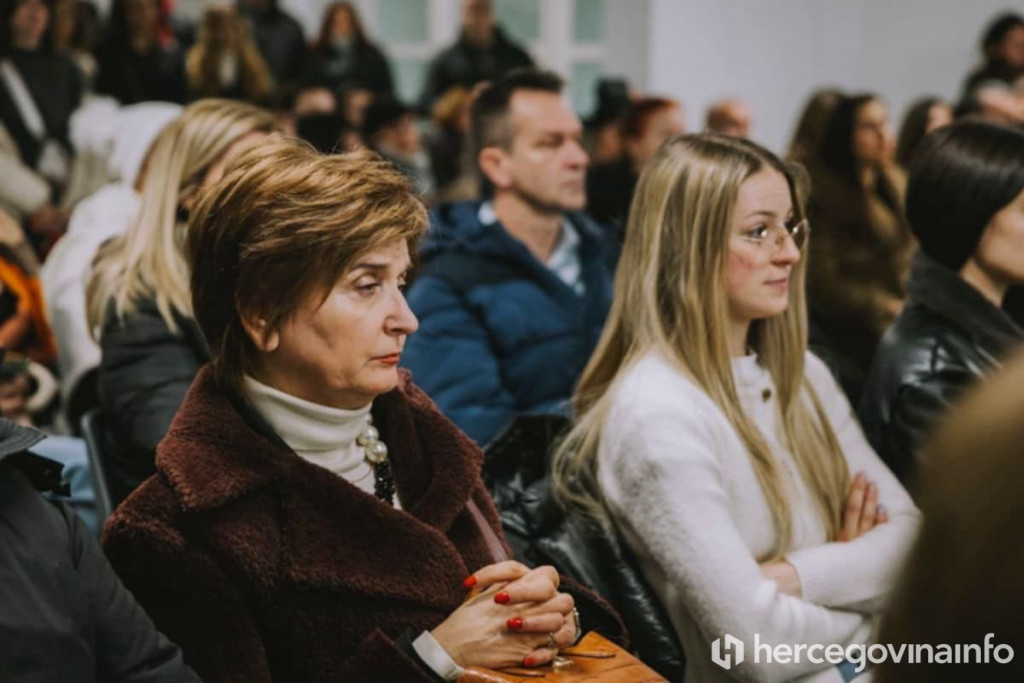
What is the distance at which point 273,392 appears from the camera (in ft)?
6.03

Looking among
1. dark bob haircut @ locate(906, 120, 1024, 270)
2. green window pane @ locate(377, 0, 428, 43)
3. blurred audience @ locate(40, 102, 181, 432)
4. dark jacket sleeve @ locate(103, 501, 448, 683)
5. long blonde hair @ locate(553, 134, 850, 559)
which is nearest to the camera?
dark jacket sleeve @ locate(103, 501, 448, 683)

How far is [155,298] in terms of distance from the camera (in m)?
2.79

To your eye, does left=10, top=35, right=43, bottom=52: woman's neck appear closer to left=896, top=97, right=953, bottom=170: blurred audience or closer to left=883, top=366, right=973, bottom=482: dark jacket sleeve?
left=896, top=97, right=953, bottom=170: blurred audience

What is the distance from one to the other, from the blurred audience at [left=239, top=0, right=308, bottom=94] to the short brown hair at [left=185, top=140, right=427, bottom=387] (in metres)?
6.31

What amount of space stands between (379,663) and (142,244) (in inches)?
56.6

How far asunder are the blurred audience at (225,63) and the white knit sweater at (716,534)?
4810 millimetres

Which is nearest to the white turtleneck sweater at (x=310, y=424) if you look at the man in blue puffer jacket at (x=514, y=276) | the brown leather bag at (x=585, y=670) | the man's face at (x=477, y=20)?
the brown leather bag at (x=585, y=670)

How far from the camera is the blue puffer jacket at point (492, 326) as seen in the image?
3172mm

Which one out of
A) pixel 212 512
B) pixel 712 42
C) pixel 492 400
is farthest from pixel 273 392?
pixel 712 42

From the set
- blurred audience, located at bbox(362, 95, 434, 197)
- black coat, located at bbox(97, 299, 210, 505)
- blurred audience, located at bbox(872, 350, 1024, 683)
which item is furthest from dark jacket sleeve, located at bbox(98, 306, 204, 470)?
blurred audience, located at bbox(362, 95, 434, 197)

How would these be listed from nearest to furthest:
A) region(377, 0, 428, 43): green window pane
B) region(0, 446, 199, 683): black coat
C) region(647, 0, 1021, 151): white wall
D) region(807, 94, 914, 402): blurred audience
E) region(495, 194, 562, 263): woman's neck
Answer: region(0, 446, 199, 683): black coat < region(495, 194, 562, 263): woman's neck < region(807, 94, 914, 402): blurred audience < region(647, 0, 1021, 151): white wall < region(377, 0, 428, 43): green window pane

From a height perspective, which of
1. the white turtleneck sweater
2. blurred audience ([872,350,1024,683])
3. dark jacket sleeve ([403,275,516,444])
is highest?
blurred audience ([872,350,1024,683])

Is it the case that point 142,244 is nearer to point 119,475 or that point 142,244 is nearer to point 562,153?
point 119,475

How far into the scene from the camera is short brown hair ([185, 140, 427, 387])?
69.8 inches
